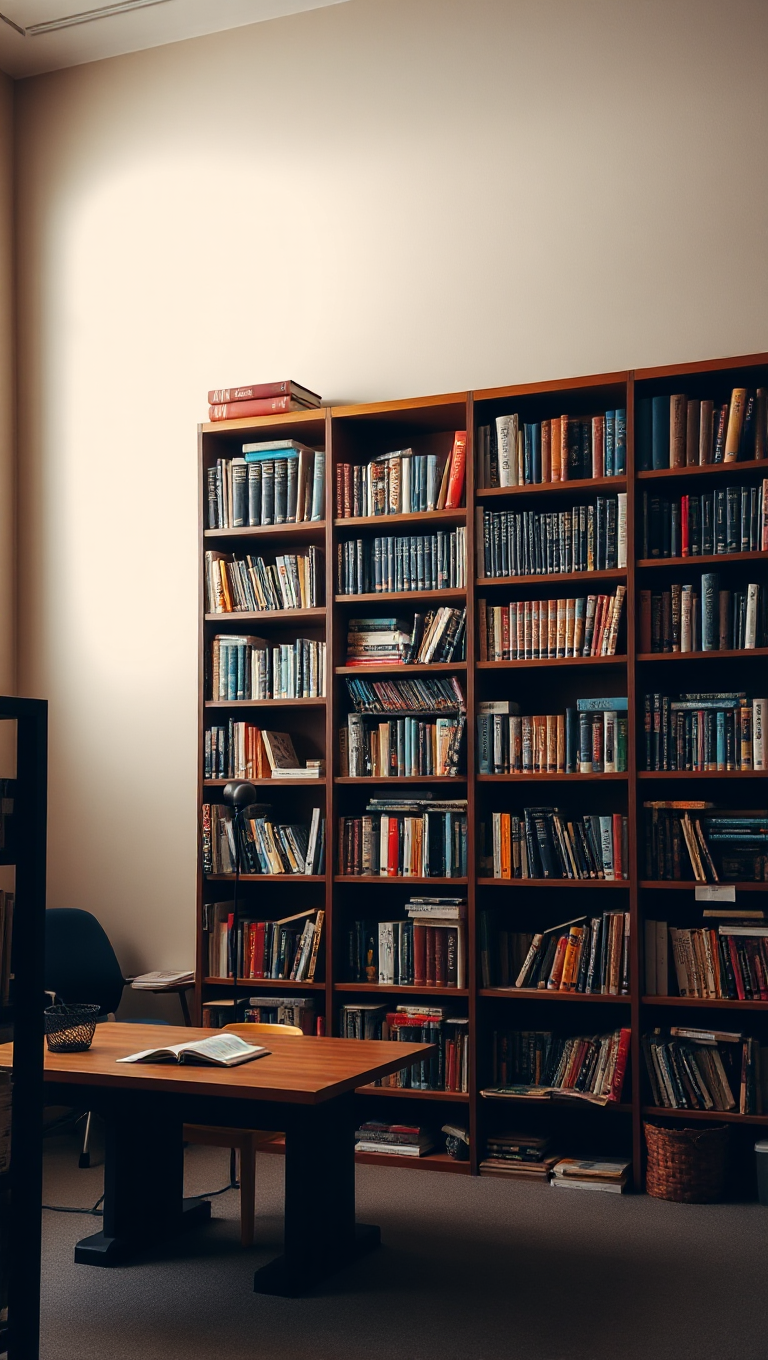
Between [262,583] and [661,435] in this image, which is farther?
[262,583]

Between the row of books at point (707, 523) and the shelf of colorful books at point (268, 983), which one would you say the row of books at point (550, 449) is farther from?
the shelf of colorful books at point (268, 983)

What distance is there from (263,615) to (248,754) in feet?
1.83

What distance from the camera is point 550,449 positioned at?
4.67 metres

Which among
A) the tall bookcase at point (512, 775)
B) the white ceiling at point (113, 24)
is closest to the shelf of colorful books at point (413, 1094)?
the tall bookcase at point (512, 775)

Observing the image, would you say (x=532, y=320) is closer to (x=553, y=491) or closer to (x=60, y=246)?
(x=553, y=491)

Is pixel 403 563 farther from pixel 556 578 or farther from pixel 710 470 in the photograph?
pixel 710 470

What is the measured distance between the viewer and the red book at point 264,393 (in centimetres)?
507

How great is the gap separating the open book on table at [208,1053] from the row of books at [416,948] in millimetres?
1148

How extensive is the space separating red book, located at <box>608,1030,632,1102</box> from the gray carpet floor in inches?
13.3

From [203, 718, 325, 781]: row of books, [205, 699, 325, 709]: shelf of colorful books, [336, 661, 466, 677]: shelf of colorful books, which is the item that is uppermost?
[336, 661, 466, 677]: shelf of colorful books

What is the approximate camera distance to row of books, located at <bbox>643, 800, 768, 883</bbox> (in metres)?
4.34

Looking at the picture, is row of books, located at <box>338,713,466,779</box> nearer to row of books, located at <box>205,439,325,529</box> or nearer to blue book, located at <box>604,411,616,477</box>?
row of books, located at <box>205,439,325,529</box>

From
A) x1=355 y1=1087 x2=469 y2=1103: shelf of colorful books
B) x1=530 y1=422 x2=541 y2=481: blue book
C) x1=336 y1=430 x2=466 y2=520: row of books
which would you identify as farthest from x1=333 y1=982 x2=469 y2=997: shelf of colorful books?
x1=530 y1=422 x2=541 y2=481: blue book

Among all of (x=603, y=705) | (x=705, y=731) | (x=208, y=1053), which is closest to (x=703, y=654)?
(x=705, y=731)
